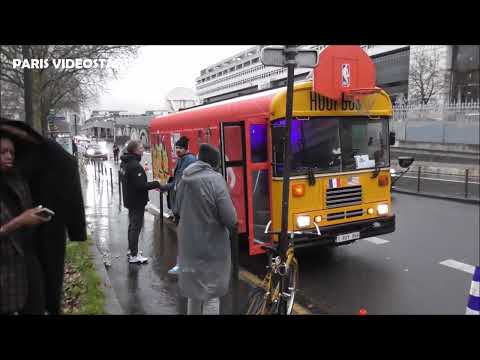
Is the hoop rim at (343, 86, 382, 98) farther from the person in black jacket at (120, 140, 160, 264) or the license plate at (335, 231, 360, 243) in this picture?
the person in black jacket at (120, 140, 160, 264)

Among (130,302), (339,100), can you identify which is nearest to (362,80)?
(339,100)

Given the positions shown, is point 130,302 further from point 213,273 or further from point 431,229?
point 431,229

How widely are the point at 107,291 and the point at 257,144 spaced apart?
2950 millimetres

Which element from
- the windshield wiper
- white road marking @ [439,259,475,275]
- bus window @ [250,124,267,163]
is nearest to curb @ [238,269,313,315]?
bus window @ [250,124,267,163]

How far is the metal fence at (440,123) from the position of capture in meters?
23.1

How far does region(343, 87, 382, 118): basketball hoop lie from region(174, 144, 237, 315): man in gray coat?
3.39 metres

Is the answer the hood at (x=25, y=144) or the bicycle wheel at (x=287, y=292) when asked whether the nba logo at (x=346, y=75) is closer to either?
the bicycle wheel at (x=287, y=292)

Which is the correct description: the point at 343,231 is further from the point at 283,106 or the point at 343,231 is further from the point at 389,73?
the point at 389,73

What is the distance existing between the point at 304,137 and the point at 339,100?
2.80 ft

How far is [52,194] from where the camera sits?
8.55ft

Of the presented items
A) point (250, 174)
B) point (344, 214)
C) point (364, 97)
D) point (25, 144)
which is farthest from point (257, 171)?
point (25, 144)

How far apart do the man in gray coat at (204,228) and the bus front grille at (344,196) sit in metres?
3.09

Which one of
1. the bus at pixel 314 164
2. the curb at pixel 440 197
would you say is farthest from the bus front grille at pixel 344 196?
the curb at pixel 440 197

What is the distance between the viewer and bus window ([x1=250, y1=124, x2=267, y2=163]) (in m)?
6.27
